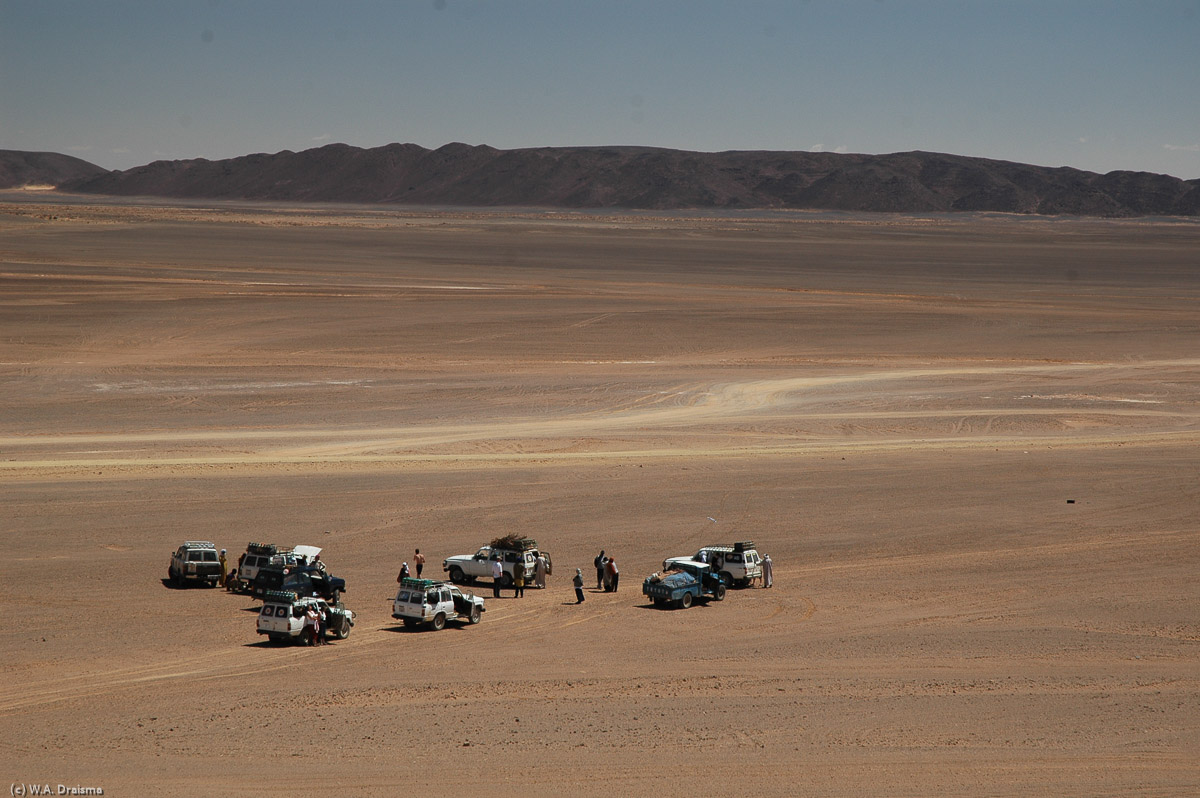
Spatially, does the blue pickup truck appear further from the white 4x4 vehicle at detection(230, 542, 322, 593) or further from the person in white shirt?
the white 4x4 vehicle at detection(230, 542, 322, 593)

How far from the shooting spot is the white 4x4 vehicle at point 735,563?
64.9ft

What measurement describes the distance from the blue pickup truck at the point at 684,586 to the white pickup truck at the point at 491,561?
2.17 m

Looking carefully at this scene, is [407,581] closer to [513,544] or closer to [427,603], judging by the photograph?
[427,603]

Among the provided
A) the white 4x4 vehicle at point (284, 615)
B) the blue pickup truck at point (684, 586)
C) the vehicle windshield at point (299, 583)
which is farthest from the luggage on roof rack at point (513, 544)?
the white 4x4 vehicle at point (284, 615)

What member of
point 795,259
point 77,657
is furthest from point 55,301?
point 795,259

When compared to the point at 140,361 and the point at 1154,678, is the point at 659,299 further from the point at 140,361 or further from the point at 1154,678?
the point at 1154,678

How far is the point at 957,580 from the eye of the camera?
1991 centimetres

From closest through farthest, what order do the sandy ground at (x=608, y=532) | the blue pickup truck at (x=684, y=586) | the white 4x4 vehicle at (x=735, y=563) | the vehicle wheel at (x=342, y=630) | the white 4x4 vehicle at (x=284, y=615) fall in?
the sandy ground at (x=608, y=532), the white 4x4 vehicle at (x=284, y=615), the vehicle wheel at (x=342, y=630), the blue pickup truck at (x=684, y=586), the white 4x4 vehicle at (x=735, y=563)

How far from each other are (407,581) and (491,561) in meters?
2.91

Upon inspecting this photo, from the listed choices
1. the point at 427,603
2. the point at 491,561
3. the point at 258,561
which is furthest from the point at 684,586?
the point at 258,561

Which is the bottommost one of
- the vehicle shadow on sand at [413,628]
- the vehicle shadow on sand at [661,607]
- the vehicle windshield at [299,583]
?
the vehicle shadow on sand at [661,607]

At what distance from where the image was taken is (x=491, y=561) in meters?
19.8

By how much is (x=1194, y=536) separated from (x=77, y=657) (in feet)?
67.7

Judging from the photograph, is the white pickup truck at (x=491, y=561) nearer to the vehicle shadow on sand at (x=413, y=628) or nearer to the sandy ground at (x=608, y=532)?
the sandy ground at (x=608, y=532)
